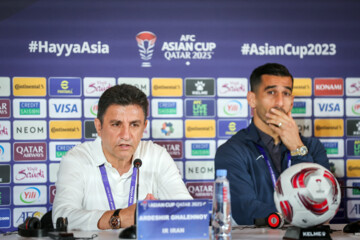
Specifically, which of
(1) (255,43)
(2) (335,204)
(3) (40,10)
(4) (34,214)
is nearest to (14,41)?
(3) (40,10)

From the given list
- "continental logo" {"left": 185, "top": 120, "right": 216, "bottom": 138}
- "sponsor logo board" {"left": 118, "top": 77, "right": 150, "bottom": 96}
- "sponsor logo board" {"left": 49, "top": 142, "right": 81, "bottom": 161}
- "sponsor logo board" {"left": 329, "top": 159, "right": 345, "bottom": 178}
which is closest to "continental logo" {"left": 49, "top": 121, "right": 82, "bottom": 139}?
"sponsor logo board" {"left": 49, "top": 142, "right": 81, "bottom": 161}

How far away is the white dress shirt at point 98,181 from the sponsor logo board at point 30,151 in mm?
772

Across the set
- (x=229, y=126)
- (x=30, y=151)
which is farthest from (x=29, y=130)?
(x=229, y=126)

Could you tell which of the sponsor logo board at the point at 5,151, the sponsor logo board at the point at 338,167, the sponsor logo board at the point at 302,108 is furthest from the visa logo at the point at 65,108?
the sponsor logo board at the point at 338,167

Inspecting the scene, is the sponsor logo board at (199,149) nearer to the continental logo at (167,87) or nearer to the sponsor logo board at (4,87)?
the continental logo at (167,87)

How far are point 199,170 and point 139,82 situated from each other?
848mm

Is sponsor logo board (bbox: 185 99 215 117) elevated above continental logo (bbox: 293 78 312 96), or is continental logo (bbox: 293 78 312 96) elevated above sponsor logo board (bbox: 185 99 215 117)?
continental logo (bbox: 293 78 312 96)

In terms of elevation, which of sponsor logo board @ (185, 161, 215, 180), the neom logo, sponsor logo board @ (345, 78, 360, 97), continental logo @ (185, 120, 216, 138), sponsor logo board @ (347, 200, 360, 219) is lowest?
sponsor logo board @ (347, 200, 360, 219)

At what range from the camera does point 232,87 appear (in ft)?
12.4

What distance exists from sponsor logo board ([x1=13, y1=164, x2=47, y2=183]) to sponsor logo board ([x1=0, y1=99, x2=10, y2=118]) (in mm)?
390

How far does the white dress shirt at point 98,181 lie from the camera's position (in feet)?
8.83

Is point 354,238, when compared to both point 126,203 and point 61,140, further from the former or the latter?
point 61,140

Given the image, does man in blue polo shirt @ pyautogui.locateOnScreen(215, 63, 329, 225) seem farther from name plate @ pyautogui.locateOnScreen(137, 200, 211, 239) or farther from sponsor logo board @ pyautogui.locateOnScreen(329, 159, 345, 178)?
name plate @ pyautogui.locateOnScreen(137, 200, 211, 239)

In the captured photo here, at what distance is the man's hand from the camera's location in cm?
322
